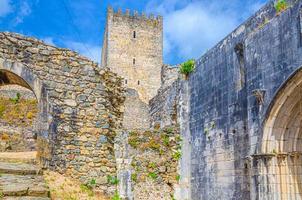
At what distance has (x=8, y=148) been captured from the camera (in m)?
14.2

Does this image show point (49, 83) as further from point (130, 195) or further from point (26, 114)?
point (26, 114)

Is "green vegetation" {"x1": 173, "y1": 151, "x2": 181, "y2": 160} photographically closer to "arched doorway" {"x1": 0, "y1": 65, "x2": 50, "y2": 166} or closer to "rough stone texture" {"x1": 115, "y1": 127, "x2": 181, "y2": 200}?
"rough stone texture" {"x1": 115, "y1": 127, "x2": 181, "y2": 200}

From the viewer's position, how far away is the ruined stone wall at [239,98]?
325 inches

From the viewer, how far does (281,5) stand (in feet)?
28.1

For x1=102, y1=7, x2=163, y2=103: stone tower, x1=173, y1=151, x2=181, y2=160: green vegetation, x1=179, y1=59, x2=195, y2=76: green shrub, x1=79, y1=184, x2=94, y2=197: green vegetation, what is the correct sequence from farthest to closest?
x1=102, y1=7, x2=163, y2=103: stone tower < x1=179, y1=59, x2=195, y2=76: green shrub < x1=173, y1=151, x2=181, y2=160: green vegetation < x1=79, y1=184, x2=94, y2=197: green vegetation

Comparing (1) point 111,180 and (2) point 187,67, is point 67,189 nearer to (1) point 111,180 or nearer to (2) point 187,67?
(1) point 111,180

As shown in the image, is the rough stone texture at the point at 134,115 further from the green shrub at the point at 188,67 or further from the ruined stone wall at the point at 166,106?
the green shrub at the point at 188,67

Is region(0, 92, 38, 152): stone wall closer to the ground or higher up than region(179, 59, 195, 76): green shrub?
closer to the ground

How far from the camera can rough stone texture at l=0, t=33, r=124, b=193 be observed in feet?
24.2

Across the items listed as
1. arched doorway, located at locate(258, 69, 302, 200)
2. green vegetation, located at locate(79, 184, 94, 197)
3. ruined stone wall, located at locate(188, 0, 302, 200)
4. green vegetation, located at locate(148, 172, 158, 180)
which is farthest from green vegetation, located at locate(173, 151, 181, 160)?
green vegetation, located at locate(79, 184, 94, 197)

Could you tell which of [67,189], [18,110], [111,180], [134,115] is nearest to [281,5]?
[111,180]

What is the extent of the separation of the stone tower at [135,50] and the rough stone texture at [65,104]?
29.2 metres

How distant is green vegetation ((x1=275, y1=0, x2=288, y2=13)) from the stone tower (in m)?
28.8

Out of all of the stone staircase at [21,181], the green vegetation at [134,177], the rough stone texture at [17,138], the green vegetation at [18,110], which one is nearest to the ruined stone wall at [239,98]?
the green vegetation at [134,177]
